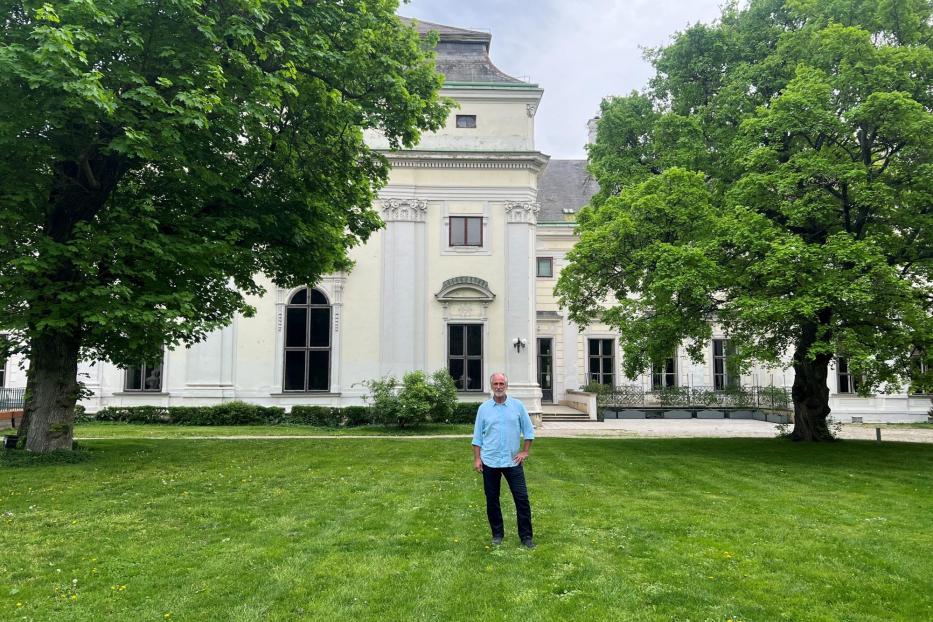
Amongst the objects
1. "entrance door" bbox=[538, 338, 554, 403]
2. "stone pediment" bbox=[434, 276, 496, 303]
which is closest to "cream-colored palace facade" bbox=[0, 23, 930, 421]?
"stone pediment" bbox=[434, 276, 496, 303]

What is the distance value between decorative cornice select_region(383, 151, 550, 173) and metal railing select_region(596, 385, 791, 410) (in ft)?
40.5

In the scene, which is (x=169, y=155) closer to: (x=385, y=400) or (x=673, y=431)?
(x=385, y=400)

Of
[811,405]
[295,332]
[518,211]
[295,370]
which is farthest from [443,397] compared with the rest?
[811,405]

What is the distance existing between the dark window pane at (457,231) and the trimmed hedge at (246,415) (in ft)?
19.9

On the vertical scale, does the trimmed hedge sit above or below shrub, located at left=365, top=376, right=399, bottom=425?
below

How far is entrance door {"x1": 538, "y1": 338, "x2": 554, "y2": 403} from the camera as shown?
30531 millimetres

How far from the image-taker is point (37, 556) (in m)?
5.82

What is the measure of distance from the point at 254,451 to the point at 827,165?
1359 cm

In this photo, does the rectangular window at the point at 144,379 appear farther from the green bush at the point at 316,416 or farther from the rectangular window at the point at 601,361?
the rectangular window at the point at 601,361

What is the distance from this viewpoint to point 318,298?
897 inches

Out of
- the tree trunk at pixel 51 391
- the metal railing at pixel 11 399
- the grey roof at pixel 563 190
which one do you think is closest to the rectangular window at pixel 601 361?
the grey roof at pixel 563 190

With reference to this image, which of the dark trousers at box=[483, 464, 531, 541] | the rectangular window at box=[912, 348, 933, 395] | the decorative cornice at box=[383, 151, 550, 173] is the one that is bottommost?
the dark trousers at box=[483, 464, 531, 541]

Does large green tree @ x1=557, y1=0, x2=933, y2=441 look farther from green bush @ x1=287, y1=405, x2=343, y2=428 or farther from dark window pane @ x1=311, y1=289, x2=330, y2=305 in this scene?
dark window pane @ x1=311, y1=289, x2=330, y2=305

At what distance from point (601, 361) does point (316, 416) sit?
15.7 meters
